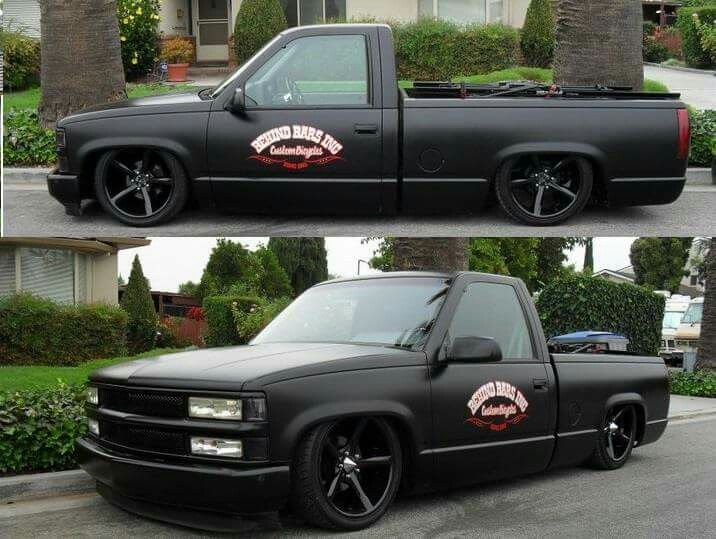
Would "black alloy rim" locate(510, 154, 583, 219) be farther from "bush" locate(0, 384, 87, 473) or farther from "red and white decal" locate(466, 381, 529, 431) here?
"bush" locate(0, 384, 87, 473)

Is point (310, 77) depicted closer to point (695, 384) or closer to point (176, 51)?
point (695, 384)

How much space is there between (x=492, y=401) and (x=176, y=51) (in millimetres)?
21198

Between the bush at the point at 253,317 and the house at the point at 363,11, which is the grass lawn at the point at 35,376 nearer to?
the bush at the point at 253,317

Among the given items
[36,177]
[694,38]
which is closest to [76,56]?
[36,177]

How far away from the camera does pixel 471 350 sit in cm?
579

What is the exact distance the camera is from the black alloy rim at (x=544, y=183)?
27.8 feet

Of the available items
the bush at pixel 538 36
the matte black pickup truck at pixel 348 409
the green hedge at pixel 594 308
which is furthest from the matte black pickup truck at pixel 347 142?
the bush at pixel 538 36

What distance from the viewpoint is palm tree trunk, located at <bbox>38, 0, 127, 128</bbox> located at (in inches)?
478

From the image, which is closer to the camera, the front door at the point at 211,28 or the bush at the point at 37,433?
the bush at the point at 37,433

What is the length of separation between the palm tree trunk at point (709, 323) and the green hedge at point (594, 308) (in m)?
1.05

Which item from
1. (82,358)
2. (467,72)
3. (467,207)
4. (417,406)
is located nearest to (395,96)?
(467,207)

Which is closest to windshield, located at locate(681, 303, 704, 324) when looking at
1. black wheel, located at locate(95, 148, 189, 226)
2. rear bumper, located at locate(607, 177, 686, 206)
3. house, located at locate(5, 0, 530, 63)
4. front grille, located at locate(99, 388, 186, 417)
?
house, located at locate(5, 0, 530, 63)

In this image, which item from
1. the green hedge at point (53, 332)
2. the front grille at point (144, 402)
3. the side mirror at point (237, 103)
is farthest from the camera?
the green hedge at point (53, 332)

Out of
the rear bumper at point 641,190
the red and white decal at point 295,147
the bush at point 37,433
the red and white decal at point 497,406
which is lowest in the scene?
the bush at point 37,433
